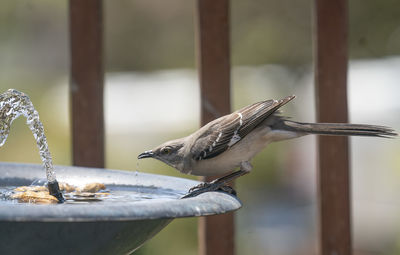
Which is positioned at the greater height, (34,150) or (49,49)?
(49,49)

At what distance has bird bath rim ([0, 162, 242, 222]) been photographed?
1.74m

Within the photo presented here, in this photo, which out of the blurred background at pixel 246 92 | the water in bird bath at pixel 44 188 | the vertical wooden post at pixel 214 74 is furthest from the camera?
the blurred background at pixel 246 92

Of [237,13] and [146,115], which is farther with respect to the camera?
[237,13]

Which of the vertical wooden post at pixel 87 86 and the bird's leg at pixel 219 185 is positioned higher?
the vertical wooden post at pixel 87 86

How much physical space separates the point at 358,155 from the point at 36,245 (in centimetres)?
571

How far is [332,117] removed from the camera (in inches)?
136

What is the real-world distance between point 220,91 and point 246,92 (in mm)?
4253

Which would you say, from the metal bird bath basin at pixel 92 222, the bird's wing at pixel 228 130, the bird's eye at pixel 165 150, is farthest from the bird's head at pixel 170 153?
the metal bird bath basin at pixel 92 222

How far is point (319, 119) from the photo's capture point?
3.46m

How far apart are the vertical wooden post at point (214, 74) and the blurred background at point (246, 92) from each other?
155cm

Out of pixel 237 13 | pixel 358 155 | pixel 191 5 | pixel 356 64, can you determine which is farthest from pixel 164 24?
pixel 358 155

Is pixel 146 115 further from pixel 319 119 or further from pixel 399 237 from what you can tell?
pixel 319 119

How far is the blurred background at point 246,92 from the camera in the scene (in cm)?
642

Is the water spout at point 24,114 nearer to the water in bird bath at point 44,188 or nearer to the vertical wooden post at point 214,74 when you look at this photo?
the water in bird bath at point 44,188
